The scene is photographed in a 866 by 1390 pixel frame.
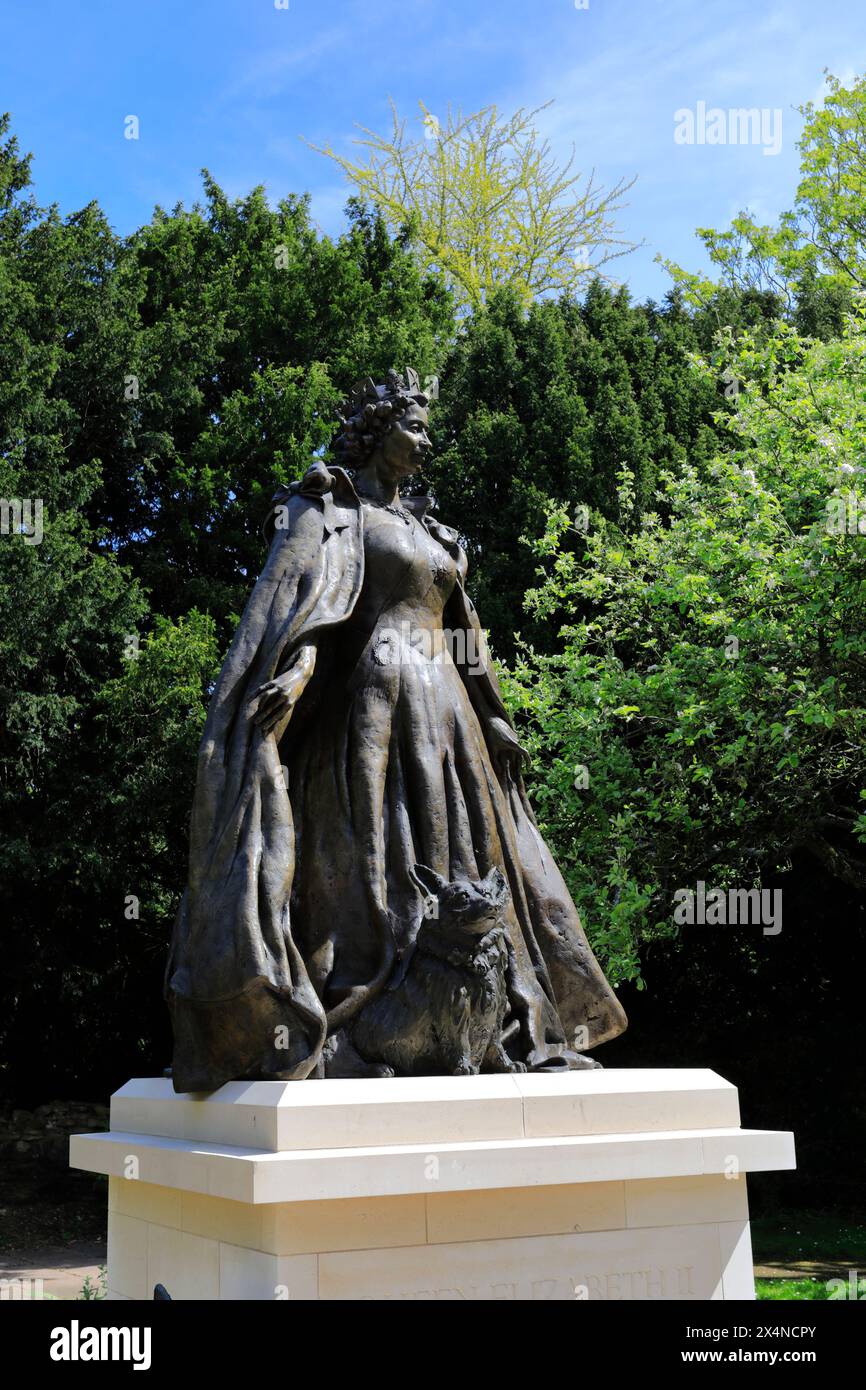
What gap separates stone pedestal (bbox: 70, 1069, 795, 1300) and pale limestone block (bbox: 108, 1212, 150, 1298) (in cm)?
1

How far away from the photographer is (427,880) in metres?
4.67

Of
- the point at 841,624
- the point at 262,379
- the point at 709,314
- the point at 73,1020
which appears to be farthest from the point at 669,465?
the point at 73,1020

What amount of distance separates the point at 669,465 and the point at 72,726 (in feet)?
26.0

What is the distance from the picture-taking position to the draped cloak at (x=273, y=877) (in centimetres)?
419

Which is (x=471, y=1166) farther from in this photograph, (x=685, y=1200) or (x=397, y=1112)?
(x=685, y=1200)

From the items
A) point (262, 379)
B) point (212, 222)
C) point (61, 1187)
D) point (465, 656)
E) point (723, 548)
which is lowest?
point (61, 1187)

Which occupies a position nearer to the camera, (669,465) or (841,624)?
(841,624)

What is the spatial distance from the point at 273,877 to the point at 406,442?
1.98 meters

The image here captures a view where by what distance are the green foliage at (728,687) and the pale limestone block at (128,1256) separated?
5.95 metres

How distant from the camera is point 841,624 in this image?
10.6 m

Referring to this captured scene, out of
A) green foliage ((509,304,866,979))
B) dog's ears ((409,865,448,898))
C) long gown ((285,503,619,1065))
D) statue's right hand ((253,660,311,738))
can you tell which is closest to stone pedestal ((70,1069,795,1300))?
long gown ((285,503,619,1065))

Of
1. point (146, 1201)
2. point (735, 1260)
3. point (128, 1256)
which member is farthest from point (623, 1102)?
point (128, 1256)

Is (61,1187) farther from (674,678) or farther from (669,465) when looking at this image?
(669,465)

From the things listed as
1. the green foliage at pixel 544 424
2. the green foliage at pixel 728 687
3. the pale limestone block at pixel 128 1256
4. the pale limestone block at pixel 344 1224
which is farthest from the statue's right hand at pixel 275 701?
the green foliage at pixel 544 424
